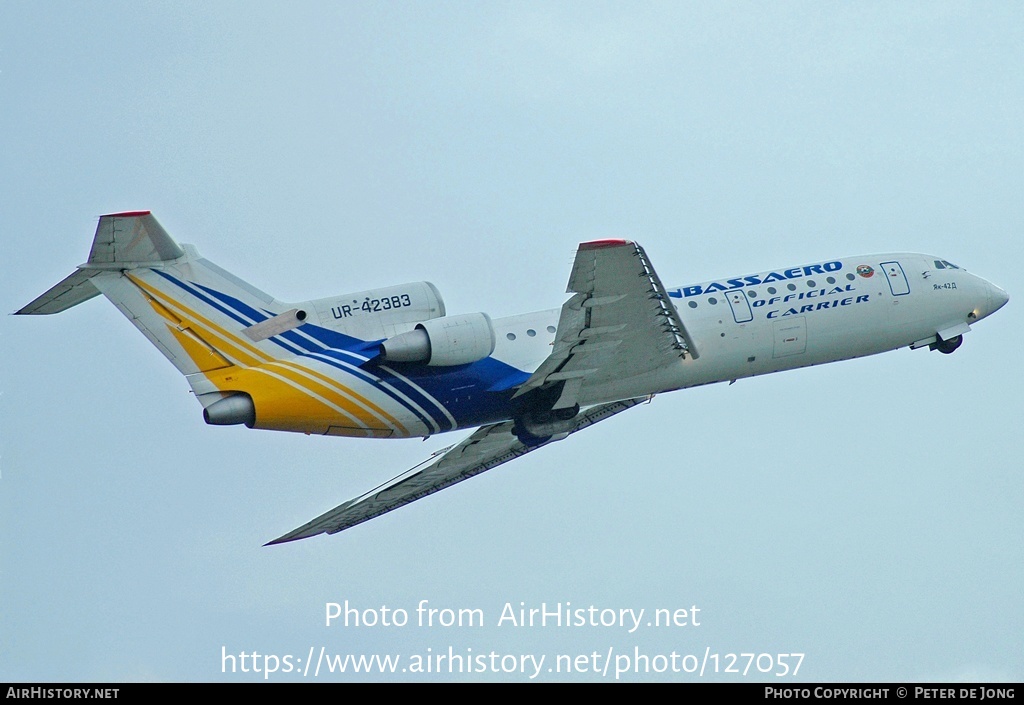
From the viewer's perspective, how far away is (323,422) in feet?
112

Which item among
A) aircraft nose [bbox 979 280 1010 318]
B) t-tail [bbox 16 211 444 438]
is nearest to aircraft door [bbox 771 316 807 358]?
aircraft nose [bbox 979 280 1010 318]

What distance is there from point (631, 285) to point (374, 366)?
655 centimetres

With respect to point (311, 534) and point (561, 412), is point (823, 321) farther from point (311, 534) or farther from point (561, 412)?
point (311, 534)

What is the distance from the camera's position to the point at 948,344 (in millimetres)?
41656

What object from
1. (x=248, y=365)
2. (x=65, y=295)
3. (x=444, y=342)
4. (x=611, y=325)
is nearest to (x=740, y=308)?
(x=611, y=325)

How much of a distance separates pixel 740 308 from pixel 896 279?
5730 mm

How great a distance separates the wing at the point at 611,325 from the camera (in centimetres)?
3195

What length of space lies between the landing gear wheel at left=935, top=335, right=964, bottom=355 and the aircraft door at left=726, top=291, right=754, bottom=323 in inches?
291

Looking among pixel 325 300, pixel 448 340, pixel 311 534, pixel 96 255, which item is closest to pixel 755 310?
pixel 448 340

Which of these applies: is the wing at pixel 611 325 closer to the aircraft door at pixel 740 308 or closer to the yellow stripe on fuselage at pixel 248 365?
the aircraft door at pixel 740 308

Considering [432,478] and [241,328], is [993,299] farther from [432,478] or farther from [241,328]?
[241,328]

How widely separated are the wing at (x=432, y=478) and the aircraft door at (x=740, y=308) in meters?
4.65
